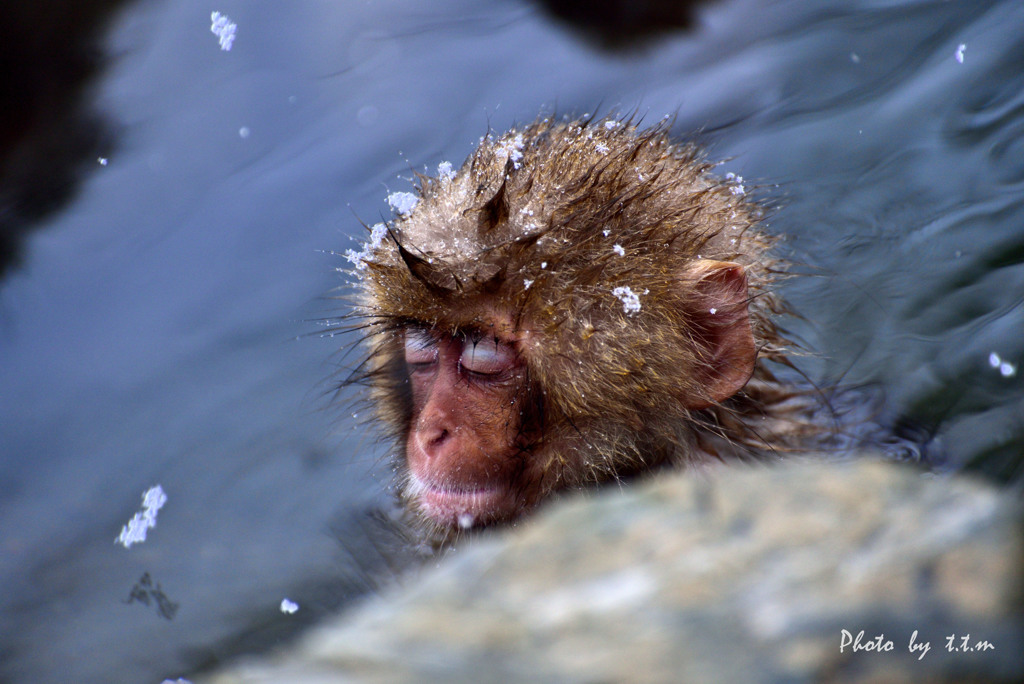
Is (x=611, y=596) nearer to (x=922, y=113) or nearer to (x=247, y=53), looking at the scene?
(x=922, y=113)

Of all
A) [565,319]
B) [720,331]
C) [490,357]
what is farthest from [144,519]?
[720,331]

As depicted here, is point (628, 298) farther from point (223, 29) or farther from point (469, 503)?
point (223, 29)

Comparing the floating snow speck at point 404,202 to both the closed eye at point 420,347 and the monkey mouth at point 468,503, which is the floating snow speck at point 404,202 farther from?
the monkey mouth at point 468,503

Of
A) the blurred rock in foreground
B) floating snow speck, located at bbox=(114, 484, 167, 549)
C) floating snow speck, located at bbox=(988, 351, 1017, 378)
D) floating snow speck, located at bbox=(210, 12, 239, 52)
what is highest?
floating snow speck, located at bbox=(210, 12, 239, 52)

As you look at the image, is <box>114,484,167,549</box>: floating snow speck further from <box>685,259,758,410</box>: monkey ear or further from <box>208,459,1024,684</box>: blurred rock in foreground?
<box>208,459,1024,684</box>: blurred rock in foreground

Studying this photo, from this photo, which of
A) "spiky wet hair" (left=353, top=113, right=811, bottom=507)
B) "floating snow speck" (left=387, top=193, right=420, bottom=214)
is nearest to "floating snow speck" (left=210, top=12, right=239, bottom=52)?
"floating snow speck" (left=387, top=193, right=420, bottom=214)

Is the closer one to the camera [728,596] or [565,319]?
[728,596]
